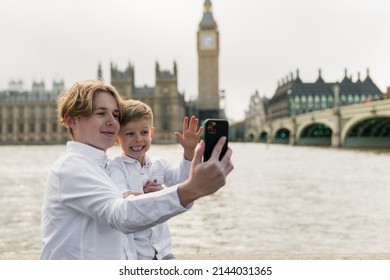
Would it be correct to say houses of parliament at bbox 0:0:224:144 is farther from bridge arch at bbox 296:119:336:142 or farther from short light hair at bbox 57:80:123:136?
short light hair at bbox 57:80:123:136

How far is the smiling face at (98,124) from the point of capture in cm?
203

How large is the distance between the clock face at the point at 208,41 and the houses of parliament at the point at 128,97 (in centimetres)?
769

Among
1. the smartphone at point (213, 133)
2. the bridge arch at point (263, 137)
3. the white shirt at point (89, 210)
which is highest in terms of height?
the bridge arch at point (263, 137)

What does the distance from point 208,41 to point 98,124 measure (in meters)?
103

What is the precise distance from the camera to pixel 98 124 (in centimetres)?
204

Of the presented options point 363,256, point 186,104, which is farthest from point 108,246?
point 186,104

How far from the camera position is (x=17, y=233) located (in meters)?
7.37

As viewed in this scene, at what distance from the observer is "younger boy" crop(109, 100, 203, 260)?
2.49 m

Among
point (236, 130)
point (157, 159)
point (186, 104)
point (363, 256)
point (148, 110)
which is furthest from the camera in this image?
point (236, 130)

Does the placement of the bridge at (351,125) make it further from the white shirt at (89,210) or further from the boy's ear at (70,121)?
the white shirt at (89,210)

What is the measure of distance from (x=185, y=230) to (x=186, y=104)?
91.1 m

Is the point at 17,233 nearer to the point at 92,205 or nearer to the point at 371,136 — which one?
the point at 92,205

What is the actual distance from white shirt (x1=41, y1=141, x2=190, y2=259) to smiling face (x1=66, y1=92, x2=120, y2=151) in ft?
0.16

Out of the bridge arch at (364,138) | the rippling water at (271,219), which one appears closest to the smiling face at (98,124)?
the rippling water at (271,219)
